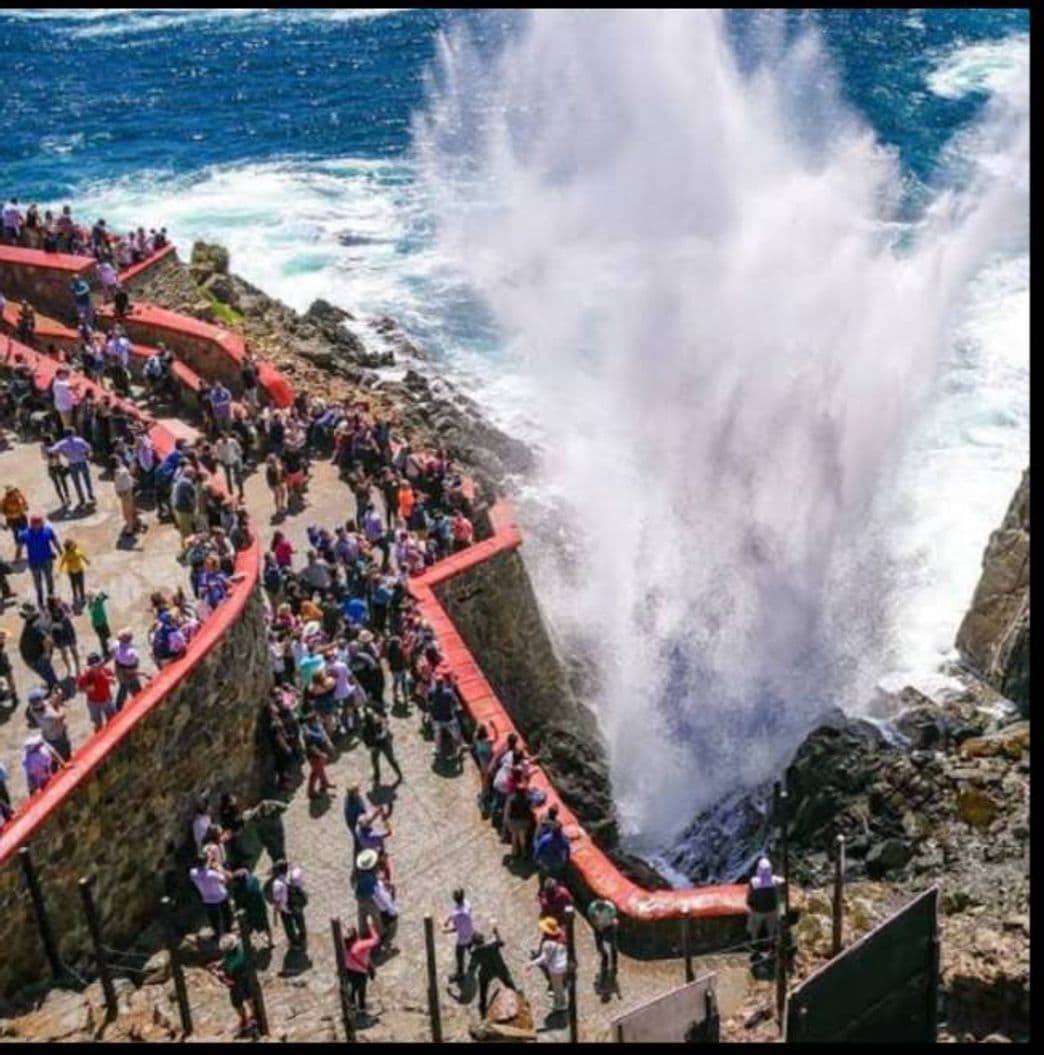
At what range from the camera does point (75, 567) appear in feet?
79.5

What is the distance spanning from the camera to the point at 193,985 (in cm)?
1997

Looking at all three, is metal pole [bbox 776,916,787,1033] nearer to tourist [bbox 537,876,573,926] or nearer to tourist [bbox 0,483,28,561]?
tourist [bbox 537,876,573,926]

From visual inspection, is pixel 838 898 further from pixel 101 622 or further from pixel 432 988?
pixel 101 622

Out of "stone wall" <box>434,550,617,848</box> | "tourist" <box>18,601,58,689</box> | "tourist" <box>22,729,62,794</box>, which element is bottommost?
"stone wall" <box>434,550,617,848</box>

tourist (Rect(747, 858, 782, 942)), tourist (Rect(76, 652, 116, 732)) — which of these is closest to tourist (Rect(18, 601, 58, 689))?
tourist (Rect(76, 652, 116, 732))

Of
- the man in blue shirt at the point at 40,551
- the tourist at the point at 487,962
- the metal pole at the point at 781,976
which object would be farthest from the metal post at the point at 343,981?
the man in blue shirt at the point at 40,551

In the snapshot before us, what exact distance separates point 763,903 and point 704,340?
3043cm

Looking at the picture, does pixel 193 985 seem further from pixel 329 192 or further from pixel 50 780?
pixel 329 192

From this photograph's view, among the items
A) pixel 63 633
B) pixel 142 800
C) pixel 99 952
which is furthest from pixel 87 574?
pixel 99 952

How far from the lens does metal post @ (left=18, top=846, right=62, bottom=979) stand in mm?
19141

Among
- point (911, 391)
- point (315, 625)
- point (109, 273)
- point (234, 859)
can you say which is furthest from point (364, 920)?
point (911, 391)

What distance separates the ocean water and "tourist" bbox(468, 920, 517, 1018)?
9.74 metres

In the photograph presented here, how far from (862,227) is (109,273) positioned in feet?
95.1

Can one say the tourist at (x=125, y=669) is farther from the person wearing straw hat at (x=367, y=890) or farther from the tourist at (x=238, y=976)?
the tourist at (x=238, y=976)
